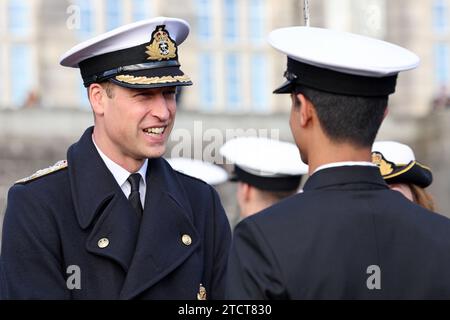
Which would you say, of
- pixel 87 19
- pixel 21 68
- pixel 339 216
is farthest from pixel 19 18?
pixel 339 216

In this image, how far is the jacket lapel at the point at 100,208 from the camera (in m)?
5.44

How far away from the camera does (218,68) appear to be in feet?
93.9

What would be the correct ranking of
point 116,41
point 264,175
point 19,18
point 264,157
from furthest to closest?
point 19,18 → point 264,157 → point 264,175 → point 116,41

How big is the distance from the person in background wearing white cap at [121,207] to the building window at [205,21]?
22172 millimetres

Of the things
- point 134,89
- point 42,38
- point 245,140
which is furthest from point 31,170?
point 134,89

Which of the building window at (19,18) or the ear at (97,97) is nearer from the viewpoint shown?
the ear at (97,97)

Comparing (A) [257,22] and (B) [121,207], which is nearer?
(B) [121,207]

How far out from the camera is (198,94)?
27.8 m

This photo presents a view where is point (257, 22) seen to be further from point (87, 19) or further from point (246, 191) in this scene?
point (246, 191)

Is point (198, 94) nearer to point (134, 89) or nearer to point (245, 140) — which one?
point (245, 140)

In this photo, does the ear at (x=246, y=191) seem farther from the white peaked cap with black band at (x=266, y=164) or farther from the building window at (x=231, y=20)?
the building window at (x=231, y=20)

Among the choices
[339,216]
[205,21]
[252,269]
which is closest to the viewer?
[252,269]

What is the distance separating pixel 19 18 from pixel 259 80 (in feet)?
17.5

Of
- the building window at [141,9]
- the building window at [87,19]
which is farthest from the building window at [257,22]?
the building window at [87,19]
